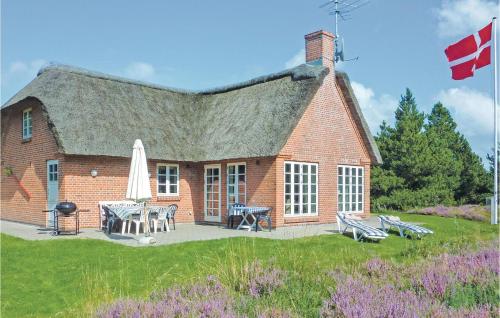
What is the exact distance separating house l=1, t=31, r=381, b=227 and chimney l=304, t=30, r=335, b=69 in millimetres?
46

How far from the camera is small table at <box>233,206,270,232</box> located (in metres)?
15.0

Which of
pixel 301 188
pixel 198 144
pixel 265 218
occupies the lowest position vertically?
pixel 265 218

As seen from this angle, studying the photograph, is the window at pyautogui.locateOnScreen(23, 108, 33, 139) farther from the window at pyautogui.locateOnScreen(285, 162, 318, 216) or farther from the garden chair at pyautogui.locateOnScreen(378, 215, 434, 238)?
the garden chair at pyautogui.locateOnScreen(378, 215, 434, 238)

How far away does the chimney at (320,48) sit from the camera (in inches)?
716

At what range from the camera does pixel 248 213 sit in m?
15.1

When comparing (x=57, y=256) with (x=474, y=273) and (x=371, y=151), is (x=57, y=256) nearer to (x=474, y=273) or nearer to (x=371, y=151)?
(x=474, y=273)

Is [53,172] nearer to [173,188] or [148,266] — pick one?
[173,188]

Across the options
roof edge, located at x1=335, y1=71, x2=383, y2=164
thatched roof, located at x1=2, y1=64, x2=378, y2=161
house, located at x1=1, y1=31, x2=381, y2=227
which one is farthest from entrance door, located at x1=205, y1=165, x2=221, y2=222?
roof edge, located at x1=335, y1=71, x2=383, y2=164

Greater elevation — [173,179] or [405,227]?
[173,179]

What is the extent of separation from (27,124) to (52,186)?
3154mm

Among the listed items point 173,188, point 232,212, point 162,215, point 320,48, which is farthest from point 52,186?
point 320,48

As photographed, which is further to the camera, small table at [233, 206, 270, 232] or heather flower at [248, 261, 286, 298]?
small table at [233, 206, 270, 232]

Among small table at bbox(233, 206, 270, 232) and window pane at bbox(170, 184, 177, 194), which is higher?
window pane at bbox(170, 184, 177, 194)

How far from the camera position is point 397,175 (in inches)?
1166
